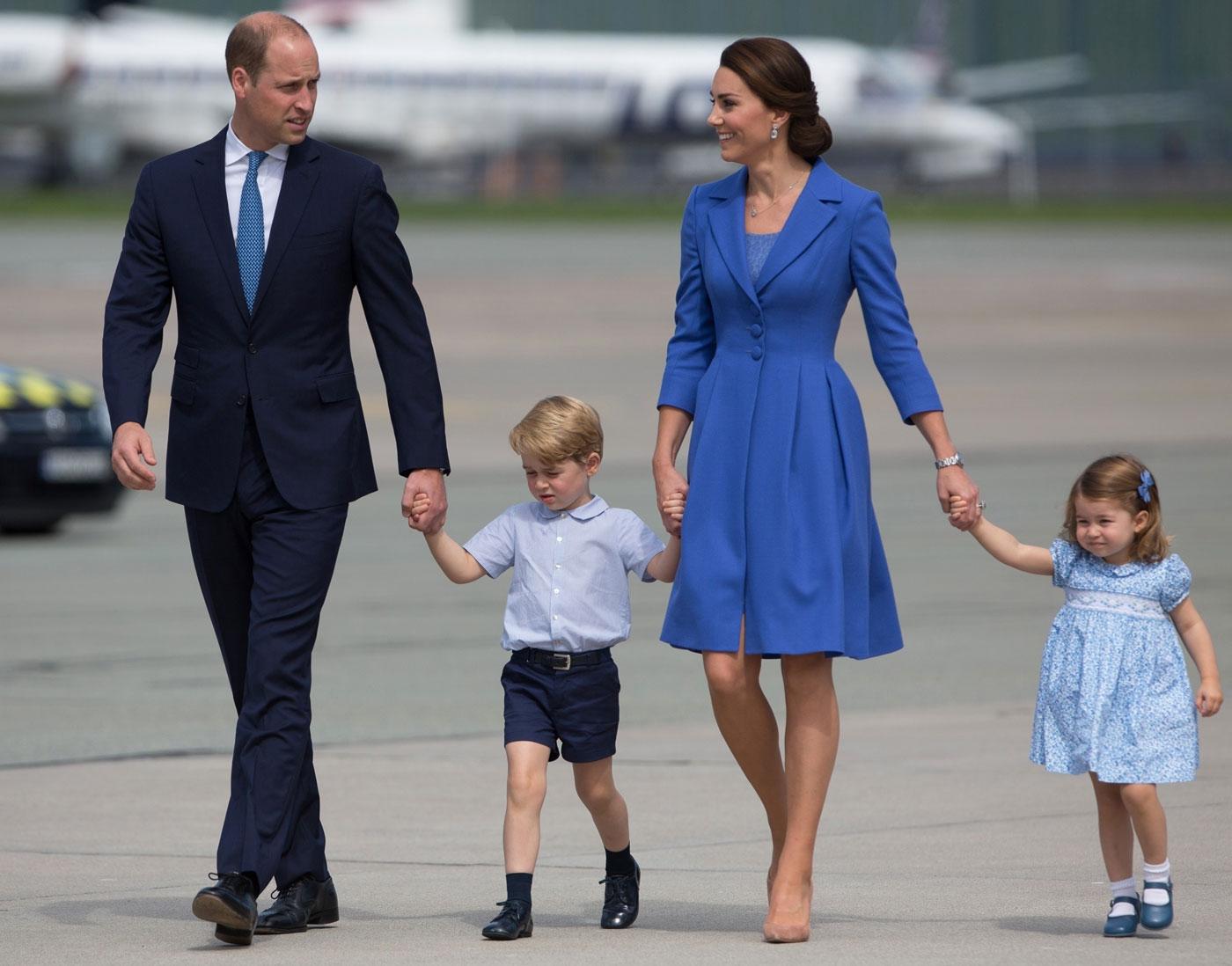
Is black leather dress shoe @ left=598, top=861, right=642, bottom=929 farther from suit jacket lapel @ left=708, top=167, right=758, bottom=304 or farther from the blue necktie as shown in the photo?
the blue necktie

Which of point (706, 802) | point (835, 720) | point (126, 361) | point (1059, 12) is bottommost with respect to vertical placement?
point (706, 802)

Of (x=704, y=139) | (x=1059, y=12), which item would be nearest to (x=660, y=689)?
(x=704, y=139)

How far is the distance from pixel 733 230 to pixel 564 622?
975 millimetres

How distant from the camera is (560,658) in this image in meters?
5.24

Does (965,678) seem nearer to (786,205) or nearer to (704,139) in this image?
(786,205)

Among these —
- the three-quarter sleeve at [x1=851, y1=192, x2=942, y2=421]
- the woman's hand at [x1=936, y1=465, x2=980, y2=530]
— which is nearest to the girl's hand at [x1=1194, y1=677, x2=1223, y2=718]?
the woman's hand at [x1=936, y1=465, x2=980, y2=530]

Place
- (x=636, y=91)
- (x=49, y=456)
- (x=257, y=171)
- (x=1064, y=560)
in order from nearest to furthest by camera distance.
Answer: (x=1064, y=560), (x=257, y=171), (x=49, y=456), (x=636, y=91)

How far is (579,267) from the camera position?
41469mm

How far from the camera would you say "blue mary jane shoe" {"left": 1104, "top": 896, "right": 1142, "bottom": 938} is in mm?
5051

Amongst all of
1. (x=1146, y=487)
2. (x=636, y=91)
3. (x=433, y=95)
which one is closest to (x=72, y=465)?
(x=1146, y=487)

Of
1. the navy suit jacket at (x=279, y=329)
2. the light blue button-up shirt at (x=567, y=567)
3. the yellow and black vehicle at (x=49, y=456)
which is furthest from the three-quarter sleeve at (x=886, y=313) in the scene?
the yellow and black vehicle at (x=49, y=456)

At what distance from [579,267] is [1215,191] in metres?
45.4

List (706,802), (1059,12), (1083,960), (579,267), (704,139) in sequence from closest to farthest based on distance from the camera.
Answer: (1083,960) < (706,802) < (579,267) < (704,139) < (1059,12)

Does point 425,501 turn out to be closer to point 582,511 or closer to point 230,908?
point 582,511
